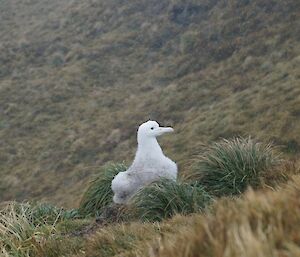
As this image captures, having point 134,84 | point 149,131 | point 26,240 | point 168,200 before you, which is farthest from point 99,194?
point 134,84

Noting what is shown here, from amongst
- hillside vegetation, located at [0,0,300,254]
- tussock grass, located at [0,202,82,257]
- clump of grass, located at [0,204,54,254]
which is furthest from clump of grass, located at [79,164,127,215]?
clump of grass, located at [0,204,54,254]

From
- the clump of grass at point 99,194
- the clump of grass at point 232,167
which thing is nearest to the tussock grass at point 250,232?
the clump of grass at point 232,167

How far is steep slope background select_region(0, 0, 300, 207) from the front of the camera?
17.1m

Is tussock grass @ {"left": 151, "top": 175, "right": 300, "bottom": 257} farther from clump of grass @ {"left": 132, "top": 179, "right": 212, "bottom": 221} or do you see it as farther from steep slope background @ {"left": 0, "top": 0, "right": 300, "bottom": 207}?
steep slope background @ {"left": 0, "top": 0, "right": 300, "bottom": 207}

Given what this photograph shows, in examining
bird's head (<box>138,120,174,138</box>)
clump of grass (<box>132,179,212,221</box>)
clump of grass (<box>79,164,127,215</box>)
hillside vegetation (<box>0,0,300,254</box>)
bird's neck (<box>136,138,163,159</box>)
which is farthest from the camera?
clump of grass (<box>79,164,127,215</box>)

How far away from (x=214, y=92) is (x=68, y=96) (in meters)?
7.80

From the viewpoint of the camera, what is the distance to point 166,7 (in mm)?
29109

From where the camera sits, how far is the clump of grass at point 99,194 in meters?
8.22

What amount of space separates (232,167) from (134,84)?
58.8 ft

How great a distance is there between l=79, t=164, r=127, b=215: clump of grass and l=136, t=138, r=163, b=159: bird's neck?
1248 millimetres

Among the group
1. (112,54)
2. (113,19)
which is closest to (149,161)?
(112,54)

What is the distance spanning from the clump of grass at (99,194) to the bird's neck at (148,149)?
1.25m

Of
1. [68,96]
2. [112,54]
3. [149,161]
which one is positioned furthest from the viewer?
[112,54]

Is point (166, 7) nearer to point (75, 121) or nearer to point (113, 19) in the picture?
point (113, 19)
